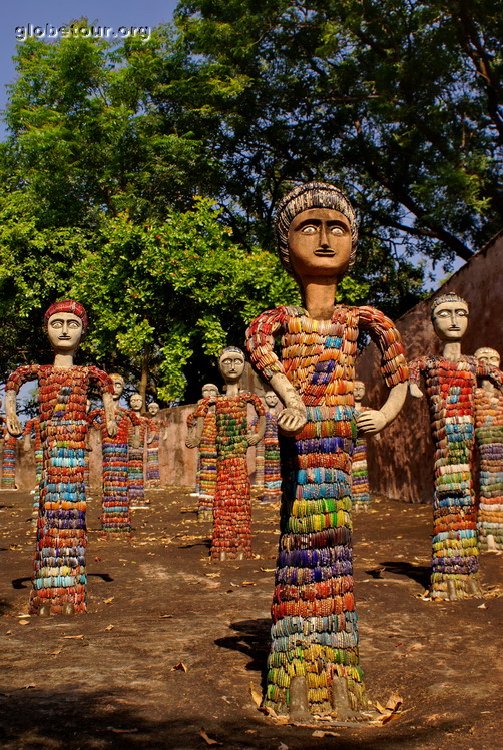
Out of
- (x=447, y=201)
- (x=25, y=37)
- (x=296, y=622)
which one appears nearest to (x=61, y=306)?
(x=296, y=622)

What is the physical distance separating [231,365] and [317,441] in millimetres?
5681

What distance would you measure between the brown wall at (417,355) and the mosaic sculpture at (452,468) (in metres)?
4.02

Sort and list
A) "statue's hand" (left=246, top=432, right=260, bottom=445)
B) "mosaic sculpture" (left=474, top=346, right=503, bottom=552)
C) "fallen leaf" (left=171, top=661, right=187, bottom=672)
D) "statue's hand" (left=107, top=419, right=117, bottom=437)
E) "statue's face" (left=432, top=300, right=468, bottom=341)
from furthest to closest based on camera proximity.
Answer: "statue's hand" (left=246, top=432, right=260, bottom=445), "mosaic sculpture" (left=474, top=346, right=503, bottom=552), "statue's face" (left=432, top=300, right=468, bottom=341), "statue's hand" (left=107, top=419, right=117, bottom=437), "fallen leaf" (left=171, top=661, right=187, bottom=672)

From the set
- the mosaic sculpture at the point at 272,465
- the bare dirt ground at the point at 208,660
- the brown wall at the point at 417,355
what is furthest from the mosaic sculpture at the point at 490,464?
the mosaic sculpture at the point at 272,465

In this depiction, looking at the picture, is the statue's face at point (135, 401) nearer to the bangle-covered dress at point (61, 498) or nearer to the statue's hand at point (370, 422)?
the bangle-covered dress at point (61, 498)

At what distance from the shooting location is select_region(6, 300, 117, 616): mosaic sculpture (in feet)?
21.3

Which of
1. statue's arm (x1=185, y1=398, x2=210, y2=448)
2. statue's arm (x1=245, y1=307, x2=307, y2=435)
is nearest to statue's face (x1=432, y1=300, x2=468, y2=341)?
statue's arm (x1=245, y1=307, x2=307, y2=435)

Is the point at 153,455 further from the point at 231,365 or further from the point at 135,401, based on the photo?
the point at 231,365

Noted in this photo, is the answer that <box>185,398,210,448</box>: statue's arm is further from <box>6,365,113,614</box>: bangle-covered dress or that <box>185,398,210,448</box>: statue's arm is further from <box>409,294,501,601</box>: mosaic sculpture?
<box>409,294,501,601</box>: mosaic sculpture

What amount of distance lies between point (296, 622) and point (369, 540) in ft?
21.9

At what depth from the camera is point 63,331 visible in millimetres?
6797

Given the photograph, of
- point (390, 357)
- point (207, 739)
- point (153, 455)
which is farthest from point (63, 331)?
point (153, 455)

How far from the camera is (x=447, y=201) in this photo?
19.5 meters

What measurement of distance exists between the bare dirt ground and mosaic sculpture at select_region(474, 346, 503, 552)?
0.53 meters
